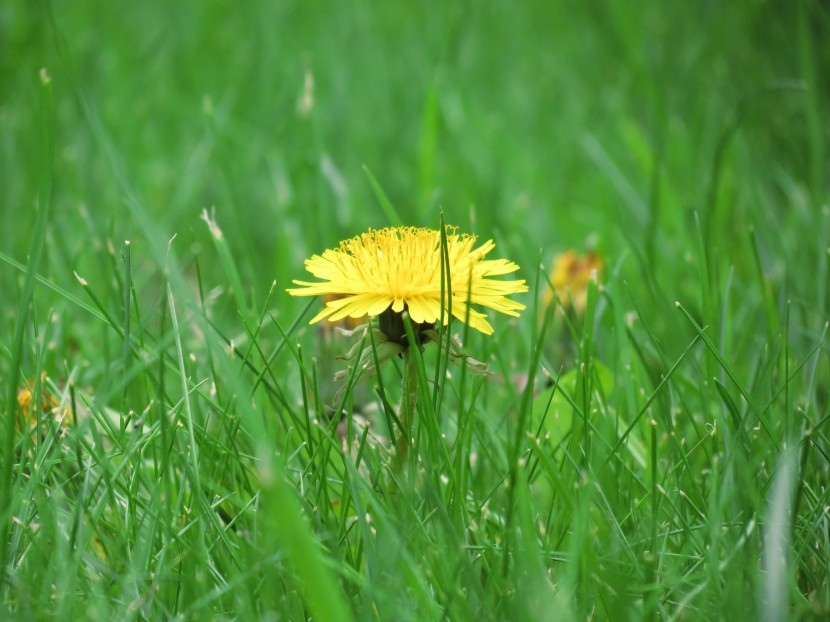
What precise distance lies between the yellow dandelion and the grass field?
0.20ft

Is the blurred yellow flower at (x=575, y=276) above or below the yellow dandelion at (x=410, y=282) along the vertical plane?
below

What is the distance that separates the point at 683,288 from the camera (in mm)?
1794

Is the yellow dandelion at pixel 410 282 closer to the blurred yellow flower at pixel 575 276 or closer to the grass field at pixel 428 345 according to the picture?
the grass field at pixel 428 345

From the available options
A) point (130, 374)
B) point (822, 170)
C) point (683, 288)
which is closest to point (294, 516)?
point (130, 374)

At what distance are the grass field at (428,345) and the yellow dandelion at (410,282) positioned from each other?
0.20ft

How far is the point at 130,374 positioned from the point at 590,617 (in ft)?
1.77

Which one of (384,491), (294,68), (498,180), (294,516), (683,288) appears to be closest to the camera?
(294,516)

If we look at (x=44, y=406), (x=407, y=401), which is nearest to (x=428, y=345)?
(x=407, y=401)

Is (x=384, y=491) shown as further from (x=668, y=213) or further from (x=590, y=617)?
(x=668, y=213)

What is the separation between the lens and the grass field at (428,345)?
802mm

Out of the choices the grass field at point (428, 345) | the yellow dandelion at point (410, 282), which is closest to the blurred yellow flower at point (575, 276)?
the grass field at point (428, 345)

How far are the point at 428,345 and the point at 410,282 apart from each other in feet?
1.30

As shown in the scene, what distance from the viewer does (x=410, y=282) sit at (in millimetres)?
888

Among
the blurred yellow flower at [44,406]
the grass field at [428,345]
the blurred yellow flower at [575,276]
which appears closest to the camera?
the grass field at [428,345]
